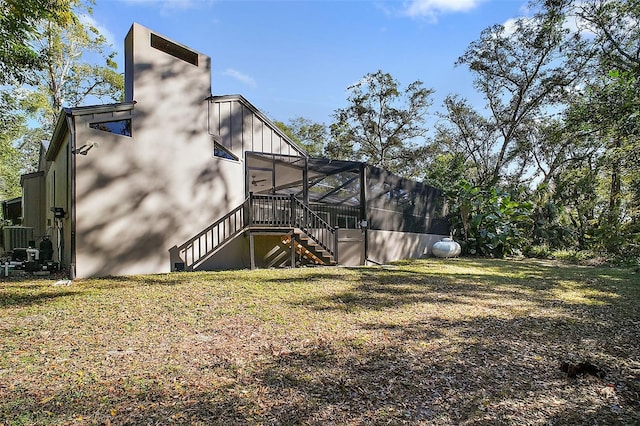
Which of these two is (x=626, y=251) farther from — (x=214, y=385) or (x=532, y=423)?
(x=214, y=385)

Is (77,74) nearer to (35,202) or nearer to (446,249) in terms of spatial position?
(35,202)

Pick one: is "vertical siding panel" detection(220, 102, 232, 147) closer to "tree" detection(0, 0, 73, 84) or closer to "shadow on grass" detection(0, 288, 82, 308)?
"tree" detection(0, 0, 73, 84)

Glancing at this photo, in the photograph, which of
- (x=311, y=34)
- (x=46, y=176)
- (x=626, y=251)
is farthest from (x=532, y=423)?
(x=46, y=176)

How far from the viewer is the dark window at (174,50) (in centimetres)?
870

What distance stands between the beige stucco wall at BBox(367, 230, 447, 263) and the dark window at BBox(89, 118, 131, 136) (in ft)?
23.0

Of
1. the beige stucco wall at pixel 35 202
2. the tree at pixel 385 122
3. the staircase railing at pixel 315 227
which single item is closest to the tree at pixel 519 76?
the tree at pixel 385 122

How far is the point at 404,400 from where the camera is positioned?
2.83m

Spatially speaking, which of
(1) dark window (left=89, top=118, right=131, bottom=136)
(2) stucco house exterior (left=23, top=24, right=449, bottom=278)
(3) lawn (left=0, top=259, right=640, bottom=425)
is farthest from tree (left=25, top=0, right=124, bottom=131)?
(3) lawn (left=0, top=259, right=640, bottom=425)

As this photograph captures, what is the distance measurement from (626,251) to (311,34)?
34.5 ft

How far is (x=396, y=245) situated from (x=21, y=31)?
12.2 metres

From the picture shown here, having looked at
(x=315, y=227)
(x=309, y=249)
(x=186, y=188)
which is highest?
(x=186, y=188)

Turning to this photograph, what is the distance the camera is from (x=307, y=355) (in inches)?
142

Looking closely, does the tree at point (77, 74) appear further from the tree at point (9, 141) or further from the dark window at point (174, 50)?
the dark window at point (174, 50)

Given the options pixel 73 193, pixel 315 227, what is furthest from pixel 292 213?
pixel 73 193
